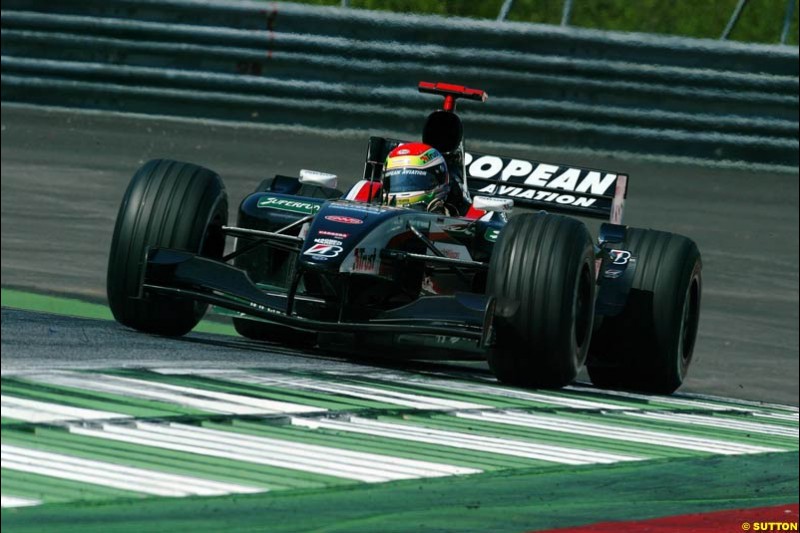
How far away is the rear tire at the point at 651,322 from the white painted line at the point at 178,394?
117 inches

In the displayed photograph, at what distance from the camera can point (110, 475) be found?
15.3ft

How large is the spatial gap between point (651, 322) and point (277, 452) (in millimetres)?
3864

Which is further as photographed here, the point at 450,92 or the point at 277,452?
the point at 450,92

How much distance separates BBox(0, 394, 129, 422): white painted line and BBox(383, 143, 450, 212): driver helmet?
3.20 meters

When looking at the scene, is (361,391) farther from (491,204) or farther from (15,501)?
(15,501)

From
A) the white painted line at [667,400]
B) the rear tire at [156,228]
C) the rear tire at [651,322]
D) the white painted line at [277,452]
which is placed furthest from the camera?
the rear tire at [651,322]

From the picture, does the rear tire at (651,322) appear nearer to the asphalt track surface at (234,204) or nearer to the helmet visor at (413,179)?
the asphalt track surface at (234,204)

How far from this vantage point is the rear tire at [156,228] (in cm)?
792

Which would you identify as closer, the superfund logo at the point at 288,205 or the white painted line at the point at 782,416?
the superfund logo at the point at 288,205

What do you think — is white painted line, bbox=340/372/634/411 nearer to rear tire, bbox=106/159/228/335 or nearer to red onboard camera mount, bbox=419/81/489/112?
rear tire, bbox=106/159/228/335

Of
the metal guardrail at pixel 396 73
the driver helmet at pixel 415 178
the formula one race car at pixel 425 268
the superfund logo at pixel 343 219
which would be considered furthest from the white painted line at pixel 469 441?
the metal guardrail at pixel 396 73

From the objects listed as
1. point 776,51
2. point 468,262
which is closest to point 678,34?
point 776,51

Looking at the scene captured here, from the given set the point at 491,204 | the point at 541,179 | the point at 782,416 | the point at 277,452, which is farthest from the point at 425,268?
the point at 277,452

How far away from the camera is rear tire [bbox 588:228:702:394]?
28.9 ft
